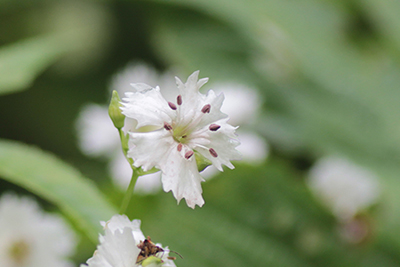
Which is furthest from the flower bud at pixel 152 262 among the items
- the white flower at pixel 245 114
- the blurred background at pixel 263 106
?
the white flower at pixel 245 114

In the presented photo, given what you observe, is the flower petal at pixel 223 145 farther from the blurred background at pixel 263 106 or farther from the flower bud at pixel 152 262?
the blurred background at pixel 263 106

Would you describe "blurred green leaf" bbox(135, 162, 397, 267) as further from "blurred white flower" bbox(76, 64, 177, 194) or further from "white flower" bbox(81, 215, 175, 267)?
"white flower" bbox(81, 215, 175, 267)

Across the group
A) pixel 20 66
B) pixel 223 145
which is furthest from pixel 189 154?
pixel 20 66

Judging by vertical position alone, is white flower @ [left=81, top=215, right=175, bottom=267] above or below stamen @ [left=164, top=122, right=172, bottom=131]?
below

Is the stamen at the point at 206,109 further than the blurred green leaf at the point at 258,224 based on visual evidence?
No

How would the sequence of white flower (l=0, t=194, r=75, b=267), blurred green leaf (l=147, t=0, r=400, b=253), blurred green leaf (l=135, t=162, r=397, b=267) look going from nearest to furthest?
white flower (l=0, t=194, r=75, b=267) < blurred green leaf (l=135, t=162, r=397, b=267) < blurred green leaf (l=147, t=0, r=400, b=253)

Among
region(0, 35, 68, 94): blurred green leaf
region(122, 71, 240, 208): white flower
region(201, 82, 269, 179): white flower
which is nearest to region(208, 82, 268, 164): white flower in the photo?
region(201, 82, 269, 179): white flower

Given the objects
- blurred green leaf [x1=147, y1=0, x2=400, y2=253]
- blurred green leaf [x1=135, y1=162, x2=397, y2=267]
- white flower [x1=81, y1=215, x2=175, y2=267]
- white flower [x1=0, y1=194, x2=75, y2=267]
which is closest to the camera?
white flower [x1=81, y1=215, x2=175, y2=267]
